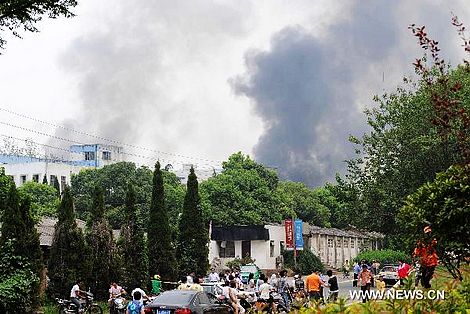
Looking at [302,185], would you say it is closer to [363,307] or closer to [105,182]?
[105,182]

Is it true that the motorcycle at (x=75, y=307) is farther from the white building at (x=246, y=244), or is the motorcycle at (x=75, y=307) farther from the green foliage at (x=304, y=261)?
the green foliage at (x=304, y=261)

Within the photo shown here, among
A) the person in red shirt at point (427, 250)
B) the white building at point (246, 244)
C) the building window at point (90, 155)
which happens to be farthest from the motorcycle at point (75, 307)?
the building window at point (90, 155)

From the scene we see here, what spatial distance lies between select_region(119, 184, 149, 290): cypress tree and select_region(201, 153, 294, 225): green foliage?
34440mm

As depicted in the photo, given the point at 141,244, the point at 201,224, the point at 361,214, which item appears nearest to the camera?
the point at 141,244

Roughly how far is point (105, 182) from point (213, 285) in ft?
193

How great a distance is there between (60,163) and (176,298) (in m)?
101

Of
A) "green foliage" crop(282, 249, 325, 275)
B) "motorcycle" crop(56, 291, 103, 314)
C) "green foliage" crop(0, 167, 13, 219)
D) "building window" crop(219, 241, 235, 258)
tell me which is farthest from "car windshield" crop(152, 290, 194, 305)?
"green foliage" crop(282, 249, 325, 275)

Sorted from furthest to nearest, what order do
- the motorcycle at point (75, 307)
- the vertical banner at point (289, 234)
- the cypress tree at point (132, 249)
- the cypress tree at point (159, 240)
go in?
the vertical banner at point (289, 234) → the cypress tree at point (159, 240) → the cypress tree at point (132, 249) → the motorcycle at point (75, 307)

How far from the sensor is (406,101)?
47469 millimetres

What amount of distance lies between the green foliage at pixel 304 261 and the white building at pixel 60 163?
46822 mm

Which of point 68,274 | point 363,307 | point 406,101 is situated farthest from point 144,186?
point 363,307

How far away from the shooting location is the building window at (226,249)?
6309 centimetres

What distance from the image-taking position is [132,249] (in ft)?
121

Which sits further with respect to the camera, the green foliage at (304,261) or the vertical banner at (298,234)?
the green foliage at (304,261)
